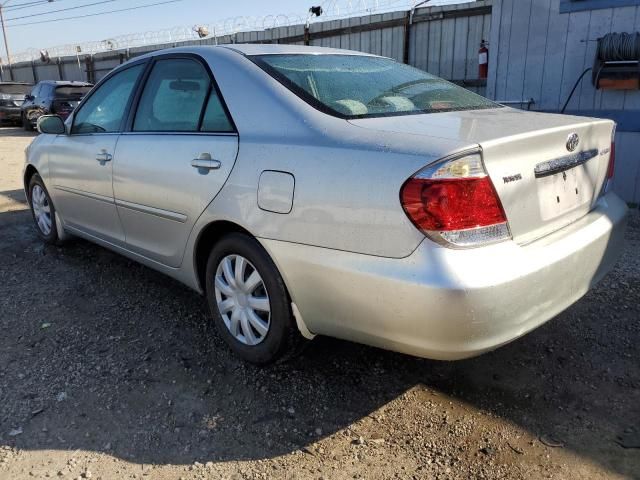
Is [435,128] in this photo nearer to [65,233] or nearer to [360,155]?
[360,155]

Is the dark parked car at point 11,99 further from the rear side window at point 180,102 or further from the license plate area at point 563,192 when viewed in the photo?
the license plate area at point 563,192

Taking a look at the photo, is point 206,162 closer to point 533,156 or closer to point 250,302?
point 250,302

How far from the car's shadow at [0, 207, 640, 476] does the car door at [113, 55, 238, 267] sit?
1.90 feet

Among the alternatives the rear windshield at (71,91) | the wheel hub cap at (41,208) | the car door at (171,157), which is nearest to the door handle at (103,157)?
the car door at (171,157)

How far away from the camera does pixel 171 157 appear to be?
3.10 meters

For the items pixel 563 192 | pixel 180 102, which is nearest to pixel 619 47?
pixel 563 192

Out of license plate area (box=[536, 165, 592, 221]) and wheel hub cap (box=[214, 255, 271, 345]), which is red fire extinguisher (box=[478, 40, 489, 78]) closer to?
license plate area (box=[536, 165, 592, 221])

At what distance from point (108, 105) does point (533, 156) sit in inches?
115

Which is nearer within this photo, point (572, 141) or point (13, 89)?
point (572, 141)

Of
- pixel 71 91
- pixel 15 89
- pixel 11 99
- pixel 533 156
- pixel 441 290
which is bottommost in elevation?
pixel 11 99

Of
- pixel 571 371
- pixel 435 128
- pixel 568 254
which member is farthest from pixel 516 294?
pixel 571 371

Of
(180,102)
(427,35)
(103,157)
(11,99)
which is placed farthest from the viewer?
(11,99)

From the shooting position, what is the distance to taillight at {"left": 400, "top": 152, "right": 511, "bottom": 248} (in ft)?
Result: 6.79

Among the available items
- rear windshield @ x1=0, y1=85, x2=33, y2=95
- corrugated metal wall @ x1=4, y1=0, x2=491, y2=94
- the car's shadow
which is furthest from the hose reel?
rear windshield @ x1=0, y1=85, x2=33, y2=95
